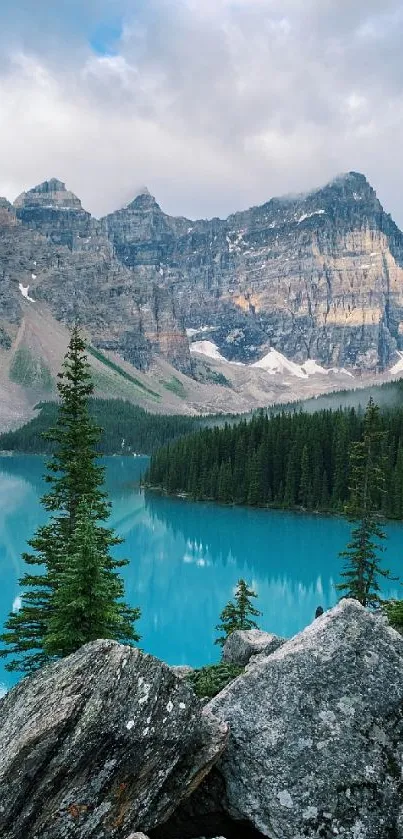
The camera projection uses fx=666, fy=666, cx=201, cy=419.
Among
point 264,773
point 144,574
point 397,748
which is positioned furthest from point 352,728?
point 144,574

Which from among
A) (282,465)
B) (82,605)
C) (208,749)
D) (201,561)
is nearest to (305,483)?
(282,465)

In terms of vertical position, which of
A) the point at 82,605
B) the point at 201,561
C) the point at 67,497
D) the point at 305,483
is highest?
the point at 67,497

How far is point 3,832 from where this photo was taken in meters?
6.05

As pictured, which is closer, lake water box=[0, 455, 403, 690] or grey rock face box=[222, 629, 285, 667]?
grey rock face box=[222, 629, 285, 667]

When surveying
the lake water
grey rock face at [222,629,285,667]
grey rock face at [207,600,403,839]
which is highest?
grey rock face at [207,600,403,839]

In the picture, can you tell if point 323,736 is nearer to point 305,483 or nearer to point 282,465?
point 305,483

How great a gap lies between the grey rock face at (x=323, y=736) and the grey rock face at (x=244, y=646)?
429 inches

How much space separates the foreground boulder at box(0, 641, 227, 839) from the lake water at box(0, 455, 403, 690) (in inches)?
1160

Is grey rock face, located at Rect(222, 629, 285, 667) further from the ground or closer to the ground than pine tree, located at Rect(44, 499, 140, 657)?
closer to the ground

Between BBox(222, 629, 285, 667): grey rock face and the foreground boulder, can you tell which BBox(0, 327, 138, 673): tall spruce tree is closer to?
BBox(222, 629, 285, 667): grey rock face

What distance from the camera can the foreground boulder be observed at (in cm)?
623

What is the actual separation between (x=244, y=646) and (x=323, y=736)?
12.9 metres

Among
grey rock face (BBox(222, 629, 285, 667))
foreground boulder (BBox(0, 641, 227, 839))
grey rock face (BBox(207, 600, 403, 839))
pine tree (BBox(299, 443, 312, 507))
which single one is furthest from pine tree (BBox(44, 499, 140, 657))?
pine tree (BBox(299, 443, 312, 507))

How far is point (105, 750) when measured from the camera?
6375mm
